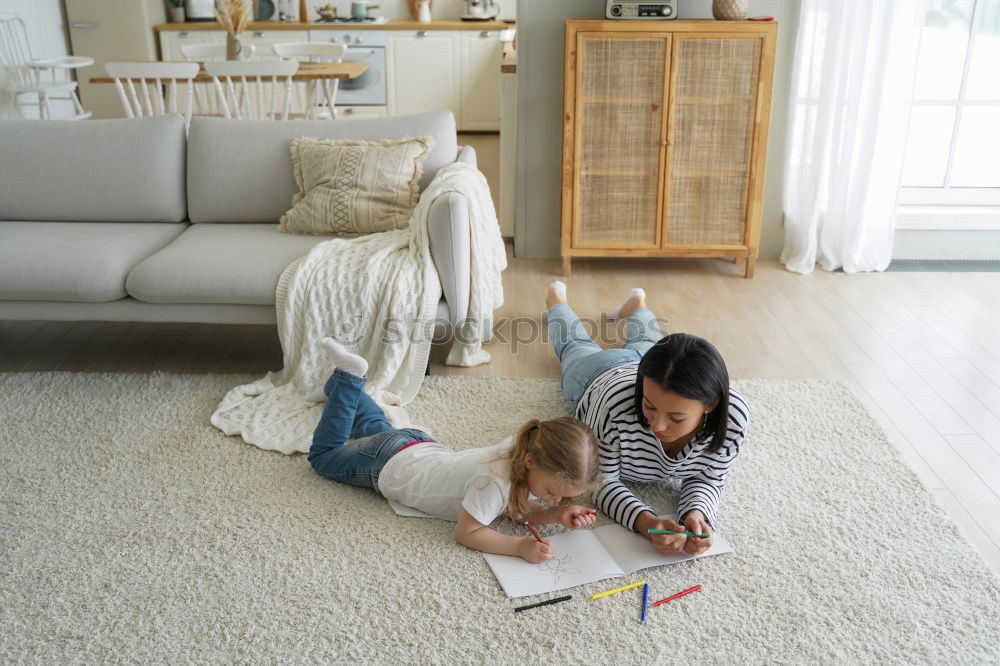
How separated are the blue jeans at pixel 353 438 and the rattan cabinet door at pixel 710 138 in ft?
6.32

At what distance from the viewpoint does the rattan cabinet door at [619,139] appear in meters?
3.54

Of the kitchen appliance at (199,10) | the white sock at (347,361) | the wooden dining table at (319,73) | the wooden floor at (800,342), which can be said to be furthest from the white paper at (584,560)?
the kitchen appliance at (199,10)

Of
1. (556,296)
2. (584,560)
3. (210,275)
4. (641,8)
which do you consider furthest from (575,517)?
(641,8)

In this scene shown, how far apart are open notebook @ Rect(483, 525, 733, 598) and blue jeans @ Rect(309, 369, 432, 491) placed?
380 millimetres

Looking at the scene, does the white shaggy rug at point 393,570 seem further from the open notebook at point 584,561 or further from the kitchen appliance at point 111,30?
the kitchen appliance at point 111,30

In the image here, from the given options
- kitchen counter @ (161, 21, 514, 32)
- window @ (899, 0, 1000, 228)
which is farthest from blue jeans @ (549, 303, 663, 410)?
kitchen counter @ (161, 21, 514, 32)

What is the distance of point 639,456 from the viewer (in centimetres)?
203

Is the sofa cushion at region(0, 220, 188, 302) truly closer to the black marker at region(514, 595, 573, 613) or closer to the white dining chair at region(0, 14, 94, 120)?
the black marker at region(514, 595, 573, 613)

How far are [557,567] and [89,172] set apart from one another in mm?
2296

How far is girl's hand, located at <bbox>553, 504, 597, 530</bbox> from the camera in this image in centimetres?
195

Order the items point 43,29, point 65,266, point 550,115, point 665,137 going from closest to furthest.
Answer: point 65,266, point 665,137, point 550,115, point 43,29

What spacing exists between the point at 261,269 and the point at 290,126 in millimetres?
757

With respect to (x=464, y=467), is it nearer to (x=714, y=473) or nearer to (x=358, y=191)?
(x=714, y=473)

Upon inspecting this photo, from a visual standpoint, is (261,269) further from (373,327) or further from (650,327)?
(650,327)
